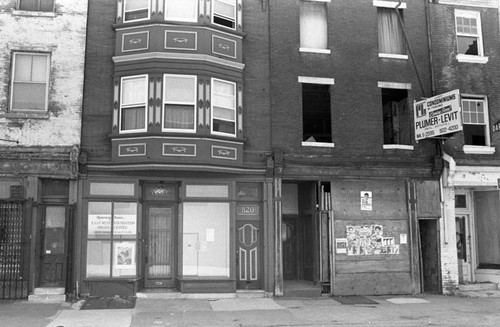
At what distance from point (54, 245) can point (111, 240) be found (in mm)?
1602

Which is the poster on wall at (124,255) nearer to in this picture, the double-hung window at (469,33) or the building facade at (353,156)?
the building facade at (353,156)

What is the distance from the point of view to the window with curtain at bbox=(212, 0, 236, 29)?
15305 millimetres

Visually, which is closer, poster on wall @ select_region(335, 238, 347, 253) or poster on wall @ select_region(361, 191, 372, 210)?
poster on wall @ select_region(335, 238, 347, 253)

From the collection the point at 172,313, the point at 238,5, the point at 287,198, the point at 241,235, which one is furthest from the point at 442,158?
the point at 172,313

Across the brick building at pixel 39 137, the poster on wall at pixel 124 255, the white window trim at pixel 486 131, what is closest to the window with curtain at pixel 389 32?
the white window trim at pixel 486 131

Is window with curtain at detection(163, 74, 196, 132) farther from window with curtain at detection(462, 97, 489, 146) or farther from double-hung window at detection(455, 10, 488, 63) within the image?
double-hung window at detection(455, 10, 488, 63)

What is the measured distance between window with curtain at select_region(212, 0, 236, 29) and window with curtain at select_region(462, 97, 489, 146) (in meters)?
8.40

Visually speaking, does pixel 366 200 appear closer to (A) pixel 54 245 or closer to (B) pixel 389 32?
(B) pixel 389 32

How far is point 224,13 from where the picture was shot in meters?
15.5

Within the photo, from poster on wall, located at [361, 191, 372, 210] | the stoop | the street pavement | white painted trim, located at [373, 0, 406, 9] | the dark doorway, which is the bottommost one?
the street pavement

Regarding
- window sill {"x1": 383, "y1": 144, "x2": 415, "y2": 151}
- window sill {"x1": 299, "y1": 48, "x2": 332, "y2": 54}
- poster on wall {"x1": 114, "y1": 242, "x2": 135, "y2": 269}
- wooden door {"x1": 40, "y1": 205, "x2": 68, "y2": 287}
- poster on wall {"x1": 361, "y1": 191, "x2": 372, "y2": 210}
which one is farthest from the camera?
window sill {"x1": 383, "y1": 144, "x2": 415, "y2": 151}

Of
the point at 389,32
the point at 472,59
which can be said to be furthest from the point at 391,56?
the point at 472,59

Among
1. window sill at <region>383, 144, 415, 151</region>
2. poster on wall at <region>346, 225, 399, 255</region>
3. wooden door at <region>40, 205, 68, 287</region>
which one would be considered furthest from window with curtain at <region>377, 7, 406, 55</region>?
wooden door at <region>40, 205, 68, 287</region>

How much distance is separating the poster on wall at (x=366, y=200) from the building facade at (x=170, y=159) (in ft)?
10.1
